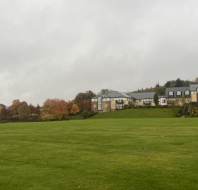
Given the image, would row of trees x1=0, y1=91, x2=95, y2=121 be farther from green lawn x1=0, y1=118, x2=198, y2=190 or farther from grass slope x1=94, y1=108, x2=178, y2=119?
green lawn x1=0, y1=118, x2=198, y2=190

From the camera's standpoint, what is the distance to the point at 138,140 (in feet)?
88.2

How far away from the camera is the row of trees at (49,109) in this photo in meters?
126

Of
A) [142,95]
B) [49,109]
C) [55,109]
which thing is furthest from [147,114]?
[142,95]

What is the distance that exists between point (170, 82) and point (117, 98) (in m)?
30.9

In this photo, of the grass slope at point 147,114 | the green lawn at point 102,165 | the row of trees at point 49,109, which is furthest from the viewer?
the row of trees at point 49,109

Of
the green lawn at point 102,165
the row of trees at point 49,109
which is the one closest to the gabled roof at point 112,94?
the row of trees at point 49,109

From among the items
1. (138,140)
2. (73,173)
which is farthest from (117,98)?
(73,173)

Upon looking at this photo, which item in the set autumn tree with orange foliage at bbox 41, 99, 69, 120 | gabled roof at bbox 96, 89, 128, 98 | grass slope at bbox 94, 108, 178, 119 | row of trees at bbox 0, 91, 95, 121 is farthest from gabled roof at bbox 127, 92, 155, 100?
grass slope at bbox 94, 108, 178, 119

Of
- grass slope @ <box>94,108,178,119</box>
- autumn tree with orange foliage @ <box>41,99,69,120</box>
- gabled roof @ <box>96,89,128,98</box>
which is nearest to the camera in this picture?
grass slope @ <box>94,108,178,119</box>

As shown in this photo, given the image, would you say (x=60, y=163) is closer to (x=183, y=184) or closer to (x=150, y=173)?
(x=150, y=173)

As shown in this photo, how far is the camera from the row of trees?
126 meters

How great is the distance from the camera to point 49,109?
13200cm

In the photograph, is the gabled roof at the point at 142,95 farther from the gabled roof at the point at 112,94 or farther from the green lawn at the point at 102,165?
the green lawn at the point at 102,165

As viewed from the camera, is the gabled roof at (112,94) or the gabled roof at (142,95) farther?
the gabled roof at (112,94)
